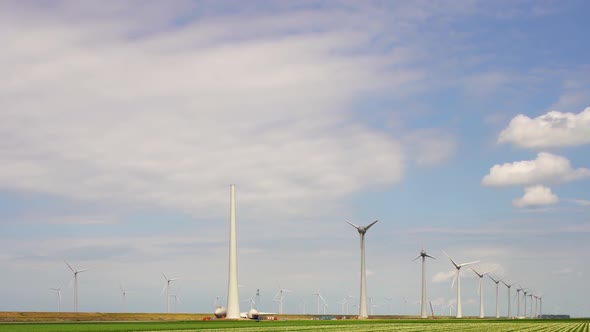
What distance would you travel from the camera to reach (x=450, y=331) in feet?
302

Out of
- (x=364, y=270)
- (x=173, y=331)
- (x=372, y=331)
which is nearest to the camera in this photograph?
(x=372, y=331)

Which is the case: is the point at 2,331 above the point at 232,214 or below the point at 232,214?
below

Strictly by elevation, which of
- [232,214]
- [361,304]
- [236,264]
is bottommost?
[361,304]

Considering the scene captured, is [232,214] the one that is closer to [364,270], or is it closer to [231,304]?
[231,304]

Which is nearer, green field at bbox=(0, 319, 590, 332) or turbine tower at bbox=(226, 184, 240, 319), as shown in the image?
green field at bbox=(0, 319, 590, 332)

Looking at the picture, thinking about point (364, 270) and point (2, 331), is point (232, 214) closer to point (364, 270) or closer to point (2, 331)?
point (364, 270)

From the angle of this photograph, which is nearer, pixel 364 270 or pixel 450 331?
pixel 450 331

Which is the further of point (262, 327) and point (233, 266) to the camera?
point (233, 266)

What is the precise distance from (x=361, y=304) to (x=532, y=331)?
9464cm

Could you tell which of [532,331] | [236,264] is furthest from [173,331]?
[236,264]

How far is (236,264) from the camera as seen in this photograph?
16000 cm

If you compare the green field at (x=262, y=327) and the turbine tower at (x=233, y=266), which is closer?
the green field at (x=262, y=327)

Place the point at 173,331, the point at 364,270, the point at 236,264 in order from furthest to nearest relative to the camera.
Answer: the point at 364,270 < the point at 236,264 < the point at 173,331

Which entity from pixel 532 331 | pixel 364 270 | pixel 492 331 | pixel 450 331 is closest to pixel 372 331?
pixel 450 331
